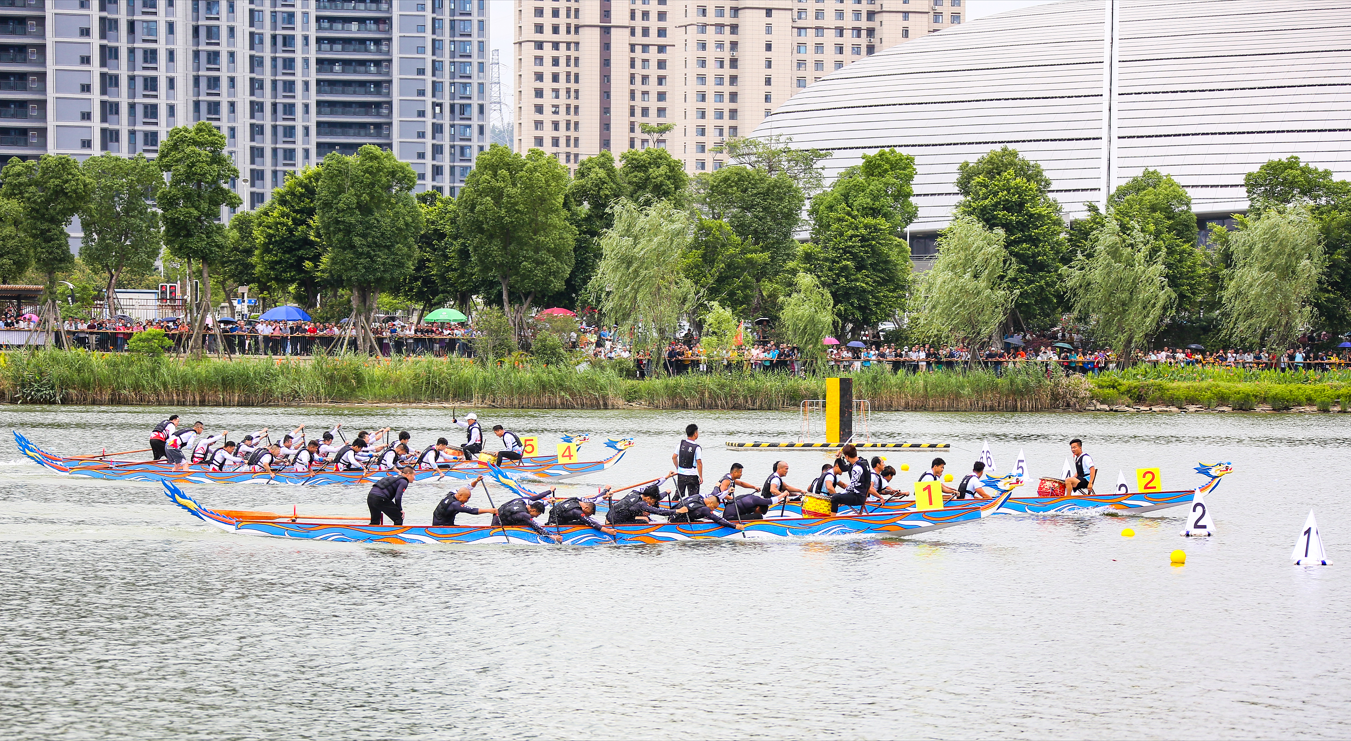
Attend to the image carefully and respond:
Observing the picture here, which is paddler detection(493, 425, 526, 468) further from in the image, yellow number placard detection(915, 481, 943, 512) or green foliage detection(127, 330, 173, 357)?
green foliage detection(127, 330, 173, 357)

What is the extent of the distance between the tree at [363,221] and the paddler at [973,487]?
153 ft

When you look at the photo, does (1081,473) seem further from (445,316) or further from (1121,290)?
(445,316)

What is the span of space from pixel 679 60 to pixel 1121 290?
447ft

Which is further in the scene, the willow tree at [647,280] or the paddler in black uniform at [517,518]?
the willow tree at [647,280]

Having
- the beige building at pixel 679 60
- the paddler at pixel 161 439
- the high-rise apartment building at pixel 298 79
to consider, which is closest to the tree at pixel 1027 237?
the paddler at pixel 161 439

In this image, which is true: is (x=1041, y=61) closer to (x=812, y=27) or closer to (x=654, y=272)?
(x=812, y=27)

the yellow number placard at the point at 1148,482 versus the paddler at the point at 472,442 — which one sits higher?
the paddler at the point at 472,442

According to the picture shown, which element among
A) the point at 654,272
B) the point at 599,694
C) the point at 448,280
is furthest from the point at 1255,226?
the point at 599,694

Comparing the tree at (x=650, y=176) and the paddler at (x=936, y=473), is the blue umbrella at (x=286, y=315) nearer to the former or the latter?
the tree at (x=650, y=176)

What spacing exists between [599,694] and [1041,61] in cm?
13380

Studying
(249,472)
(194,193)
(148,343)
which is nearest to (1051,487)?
(249,472)

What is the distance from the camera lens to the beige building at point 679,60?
607ft

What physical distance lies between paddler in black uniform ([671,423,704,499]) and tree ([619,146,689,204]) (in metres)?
50.6

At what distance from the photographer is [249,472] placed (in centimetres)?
2994
